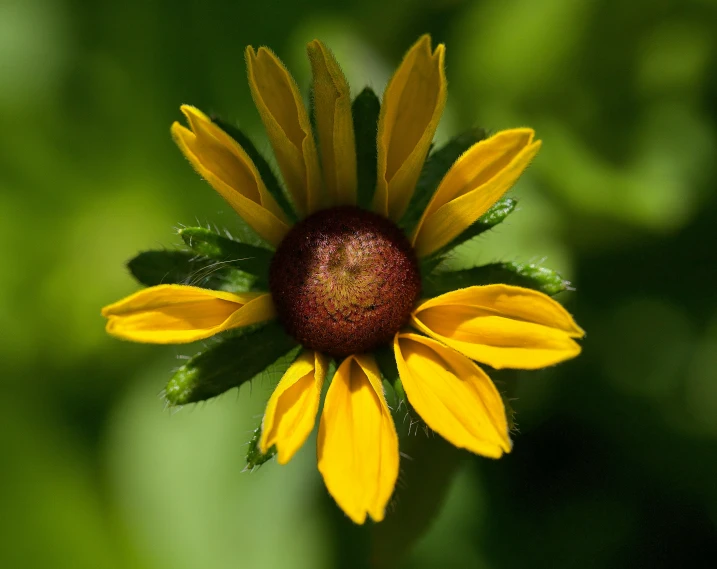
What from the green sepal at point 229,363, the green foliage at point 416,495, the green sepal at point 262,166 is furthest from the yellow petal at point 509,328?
the green foliage at point 416,495

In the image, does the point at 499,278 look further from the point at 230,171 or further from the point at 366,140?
the point at 230,171

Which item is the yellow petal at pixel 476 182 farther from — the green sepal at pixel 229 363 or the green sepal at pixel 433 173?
the green sepal at pixel 229 363

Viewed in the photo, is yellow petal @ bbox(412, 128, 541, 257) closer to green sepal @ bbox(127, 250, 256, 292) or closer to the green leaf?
the green leaf

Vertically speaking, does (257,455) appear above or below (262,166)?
below

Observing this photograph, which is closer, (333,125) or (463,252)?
(333,125)

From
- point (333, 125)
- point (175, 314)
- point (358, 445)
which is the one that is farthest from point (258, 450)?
point (333, 125)

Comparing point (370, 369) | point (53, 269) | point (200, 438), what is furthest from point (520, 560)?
point (53, 269)
